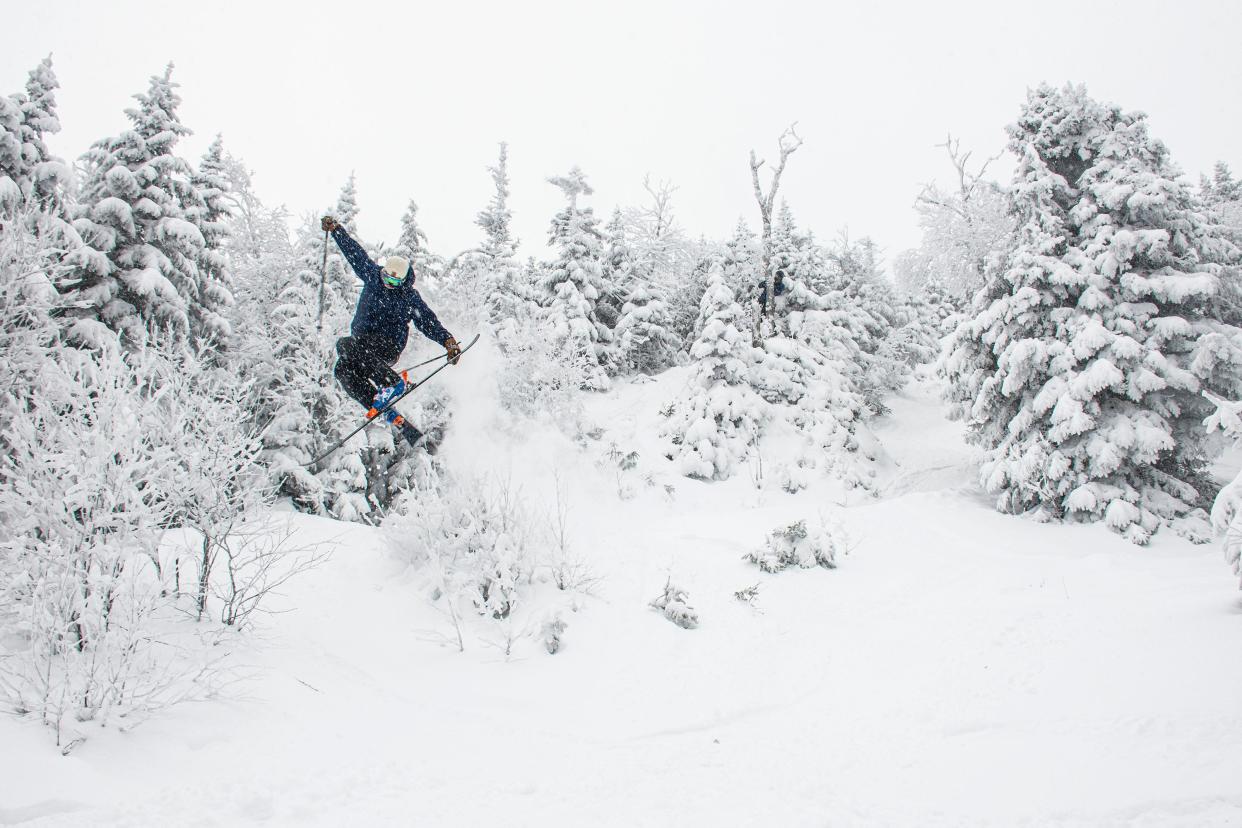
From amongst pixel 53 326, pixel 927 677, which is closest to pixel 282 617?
pixel 53 326

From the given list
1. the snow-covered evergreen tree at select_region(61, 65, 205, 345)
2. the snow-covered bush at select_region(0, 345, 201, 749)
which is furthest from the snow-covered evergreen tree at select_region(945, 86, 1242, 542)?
the snow-covered evergreen tree at select_region(61, 65, 205, 345)

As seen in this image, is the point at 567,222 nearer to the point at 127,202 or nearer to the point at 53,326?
the point at 127,202

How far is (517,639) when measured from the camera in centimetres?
527

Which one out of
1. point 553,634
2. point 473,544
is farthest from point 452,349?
point 553,634

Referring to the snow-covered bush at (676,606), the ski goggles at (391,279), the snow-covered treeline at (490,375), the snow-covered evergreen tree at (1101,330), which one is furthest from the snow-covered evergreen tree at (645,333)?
the snow-covered bush at (676,606)

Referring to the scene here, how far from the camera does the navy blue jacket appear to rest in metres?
6.98

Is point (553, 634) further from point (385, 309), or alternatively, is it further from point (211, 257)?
point (211, 257)

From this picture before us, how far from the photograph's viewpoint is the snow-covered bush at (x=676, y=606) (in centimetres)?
579

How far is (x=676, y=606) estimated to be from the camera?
19.2 feet

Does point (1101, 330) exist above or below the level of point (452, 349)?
above

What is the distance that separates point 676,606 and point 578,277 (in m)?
17.6

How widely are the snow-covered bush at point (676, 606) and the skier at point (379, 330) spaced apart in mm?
3696

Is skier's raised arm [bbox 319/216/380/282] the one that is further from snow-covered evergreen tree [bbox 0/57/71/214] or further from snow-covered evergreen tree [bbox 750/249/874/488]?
snow-covered evergreen tree [bbox 750/249/874/488]

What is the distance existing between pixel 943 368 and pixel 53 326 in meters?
12.8
